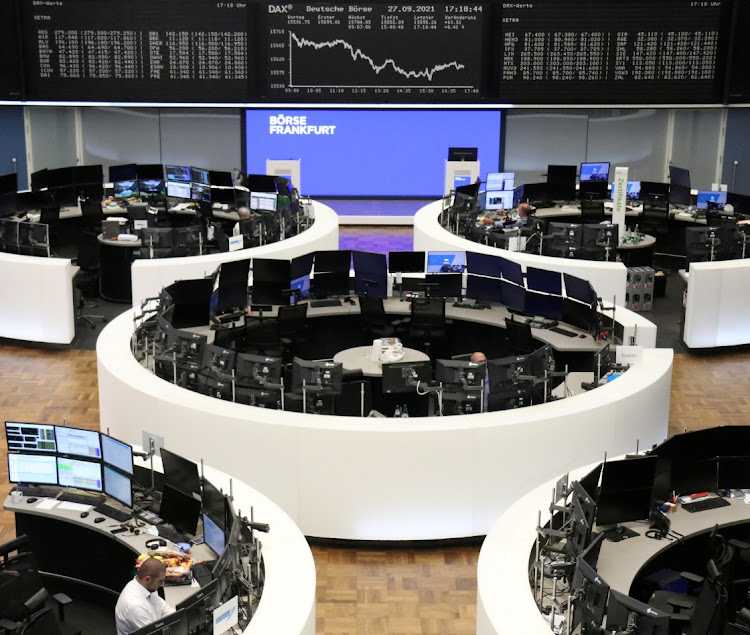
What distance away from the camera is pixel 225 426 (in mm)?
8172

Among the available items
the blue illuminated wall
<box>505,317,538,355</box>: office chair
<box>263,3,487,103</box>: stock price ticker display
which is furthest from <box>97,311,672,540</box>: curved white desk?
the blue illuminated wall

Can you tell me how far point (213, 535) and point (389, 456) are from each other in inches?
69.8

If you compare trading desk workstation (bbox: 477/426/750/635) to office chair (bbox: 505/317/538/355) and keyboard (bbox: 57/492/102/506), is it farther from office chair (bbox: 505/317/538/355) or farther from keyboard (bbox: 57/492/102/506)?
office chair (bbox: 505/317/538/355)

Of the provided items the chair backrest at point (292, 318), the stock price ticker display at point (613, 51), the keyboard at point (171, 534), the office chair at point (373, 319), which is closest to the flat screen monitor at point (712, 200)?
the stock price ticker display at point (613, 51)

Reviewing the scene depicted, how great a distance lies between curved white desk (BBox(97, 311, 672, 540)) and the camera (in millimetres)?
7973

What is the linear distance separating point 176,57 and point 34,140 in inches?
127

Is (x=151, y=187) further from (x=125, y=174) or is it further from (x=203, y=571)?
(x=203, y=571)

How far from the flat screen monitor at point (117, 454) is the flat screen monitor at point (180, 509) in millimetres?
328

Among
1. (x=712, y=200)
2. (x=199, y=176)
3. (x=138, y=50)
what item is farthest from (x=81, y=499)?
(x=712, y=200)

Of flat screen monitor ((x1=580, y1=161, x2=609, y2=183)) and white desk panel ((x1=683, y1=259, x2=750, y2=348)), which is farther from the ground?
flat screen monitor ((x1=580, y1=161, x2=609, y2=183))

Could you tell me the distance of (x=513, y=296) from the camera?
11227mm

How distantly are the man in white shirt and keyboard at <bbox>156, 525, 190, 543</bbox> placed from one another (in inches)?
29.1

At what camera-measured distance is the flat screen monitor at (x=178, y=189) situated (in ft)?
51.9

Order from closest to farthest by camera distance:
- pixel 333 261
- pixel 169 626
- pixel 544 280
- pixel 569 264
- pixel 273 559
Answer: pixel 169 626 → pixel 273 559 → pixel 544 280 → pixel 333 261 → pixel 569 264
